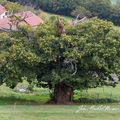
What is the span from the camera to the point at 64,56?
4472 cm

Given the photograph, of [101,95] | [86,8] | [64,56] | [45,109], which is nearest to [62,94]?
[64,56]

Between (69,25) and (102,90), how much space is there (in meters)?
13.9

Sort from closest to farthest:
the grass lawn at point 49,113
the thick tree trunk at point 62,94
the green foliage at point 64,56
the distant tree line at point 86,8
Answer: the grass lawn at point 49,113 → the green foliage at point 64,56 → the thick tree trunk at point 62,94 → the distant tree line at point 86,8

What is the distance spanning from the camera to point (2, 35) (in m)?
46.0

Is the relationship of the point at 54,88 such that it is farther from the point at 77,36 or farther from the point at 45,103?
the point at 77,36

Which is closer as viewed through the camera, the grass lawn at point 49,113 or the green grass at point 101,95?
the grass lawn at point 49,113

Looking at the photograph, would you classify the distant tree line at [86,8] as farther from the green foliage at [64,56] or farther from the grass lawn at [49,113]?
the grass lawn at [49,113]

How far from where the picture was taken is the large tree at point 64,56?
44.5 m

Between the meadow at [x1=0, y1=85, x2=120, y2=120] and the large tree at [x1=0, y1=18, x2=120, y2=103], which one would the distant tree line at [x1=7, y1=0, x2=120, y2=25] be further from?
the large tree at [x1=0, y1=18, x2=120, y2=103]

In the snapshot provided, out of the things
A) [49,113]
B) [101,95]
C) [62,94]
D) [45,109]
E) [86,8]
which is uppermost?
[86,8]

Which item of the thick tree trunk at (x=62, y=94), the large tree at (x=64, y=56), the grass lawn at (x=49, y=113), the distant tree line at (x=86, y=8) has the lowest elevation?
the grass lawn at (x=49, y=113)

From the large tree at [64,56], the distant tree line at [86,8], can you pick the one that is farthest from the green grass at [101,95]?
the distant tree line at [86,8]

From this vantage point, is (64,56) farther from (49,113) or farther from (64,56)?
(49,113)

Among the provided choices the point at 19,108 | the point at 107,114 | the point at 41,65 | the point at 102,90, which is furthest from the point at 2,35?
the point at 102,90
